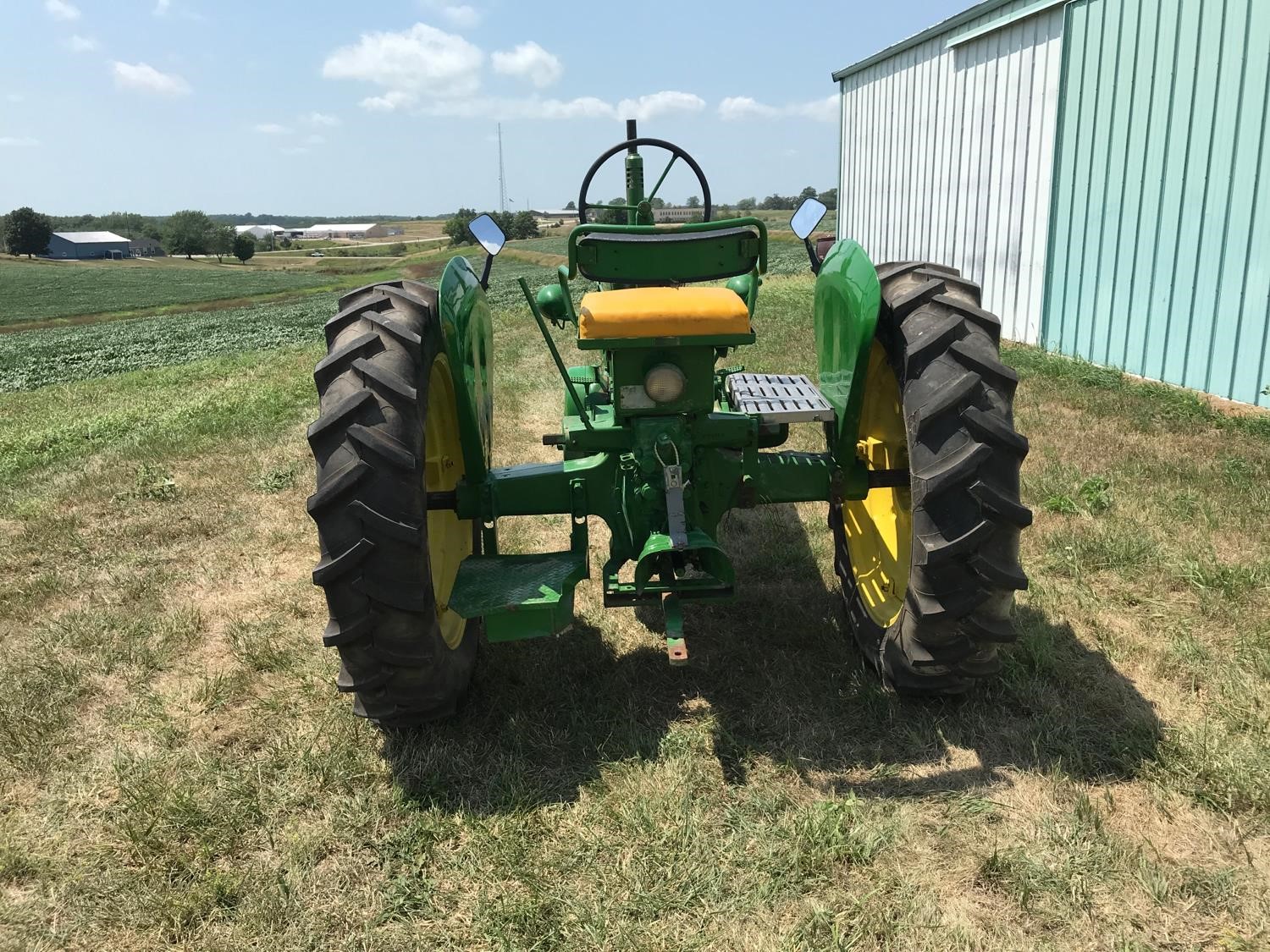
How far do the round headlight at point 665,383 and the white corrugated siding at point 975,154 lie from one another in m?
7.63

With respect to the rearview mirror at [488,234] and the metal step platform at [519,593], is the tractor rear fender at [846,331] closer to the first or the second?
the metal step platform at [519,593]

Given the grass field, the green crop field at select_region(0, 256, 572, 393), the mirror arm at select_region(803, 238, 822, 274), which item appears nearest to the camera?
the grass field

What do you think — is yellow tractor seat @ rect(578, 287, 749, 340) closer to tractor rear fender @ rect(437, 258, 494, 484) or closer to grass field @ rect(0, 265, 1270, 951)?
tractor rear fender @ rect(437, 258, 494, 484)

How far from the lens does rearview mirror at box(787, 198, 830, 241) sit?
3.80 meters

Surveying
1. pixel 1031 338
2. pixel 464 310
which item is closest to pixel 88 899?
pixel 464 310

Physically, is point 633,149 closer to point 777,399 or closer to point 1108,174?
point 777,399

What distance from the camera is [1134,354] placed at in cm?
765

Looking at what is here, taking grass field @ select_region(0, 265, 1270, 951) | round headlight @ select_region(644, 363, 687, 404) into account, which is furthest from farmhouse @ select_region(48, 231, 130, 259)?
round headlight @ select_region(644, 363, 687, 404)

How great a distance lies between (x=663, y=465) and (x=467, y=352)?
2.56 ft

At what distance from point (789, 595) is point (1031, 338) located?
22.6 ft

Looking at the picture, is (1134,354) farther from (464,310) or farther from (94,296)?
(94,296)

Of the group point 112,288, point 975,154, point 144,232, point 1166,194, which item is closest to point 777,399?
point 1166,194

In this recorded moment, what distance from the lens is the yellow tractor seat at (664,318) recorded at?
2705 millimetres

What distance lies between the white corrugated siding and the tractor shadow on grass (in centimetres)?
721
